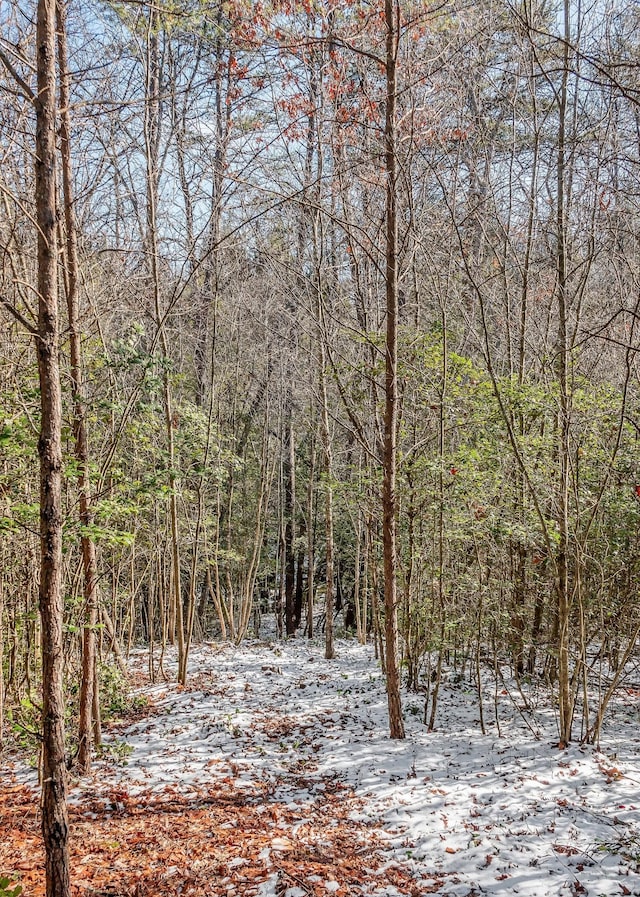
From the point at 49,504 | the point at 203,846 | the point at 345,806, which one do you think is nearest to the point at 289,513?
the point at 345,806

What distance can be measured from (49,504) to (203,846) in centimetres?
279

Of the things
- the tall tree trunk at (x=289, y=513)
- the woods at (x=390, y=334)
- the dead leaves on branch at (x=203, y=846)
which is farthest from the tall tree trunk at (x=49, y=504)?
the tall tree trunk at (x=289, y=513)

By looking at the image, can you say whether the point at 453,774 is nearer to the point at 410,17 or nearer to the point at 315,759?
the point at 315,759

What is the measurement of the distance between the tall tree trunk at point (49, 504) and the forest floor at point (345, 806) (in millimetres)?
1145

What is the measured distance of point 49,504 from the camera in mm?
2559

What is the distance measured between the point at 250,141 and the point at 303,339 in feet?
20.6

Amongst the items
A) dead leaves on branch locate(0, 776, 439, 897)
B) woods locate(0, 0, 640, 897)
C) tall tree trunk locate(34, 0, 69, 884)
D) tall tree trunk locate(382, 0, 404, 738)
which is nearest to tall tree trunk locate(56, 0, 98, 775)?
woods locate(0, 0, 640, 897)

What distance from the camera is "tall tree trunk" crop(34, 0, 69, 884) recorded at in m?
2.50

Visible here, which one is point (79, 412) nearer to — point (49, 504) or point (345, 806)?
point (49, 504)

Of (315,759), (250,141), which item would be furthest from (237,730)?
(250,141)

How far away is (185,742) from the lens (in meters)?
6.15

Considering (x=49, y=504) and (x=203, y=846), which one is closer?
(x=49, y=504)

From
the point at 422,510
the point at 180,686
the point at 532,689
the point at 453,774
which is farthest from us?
the point at 180,686

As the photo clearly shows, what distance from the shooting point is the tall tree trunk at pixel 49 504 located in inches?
98.6
